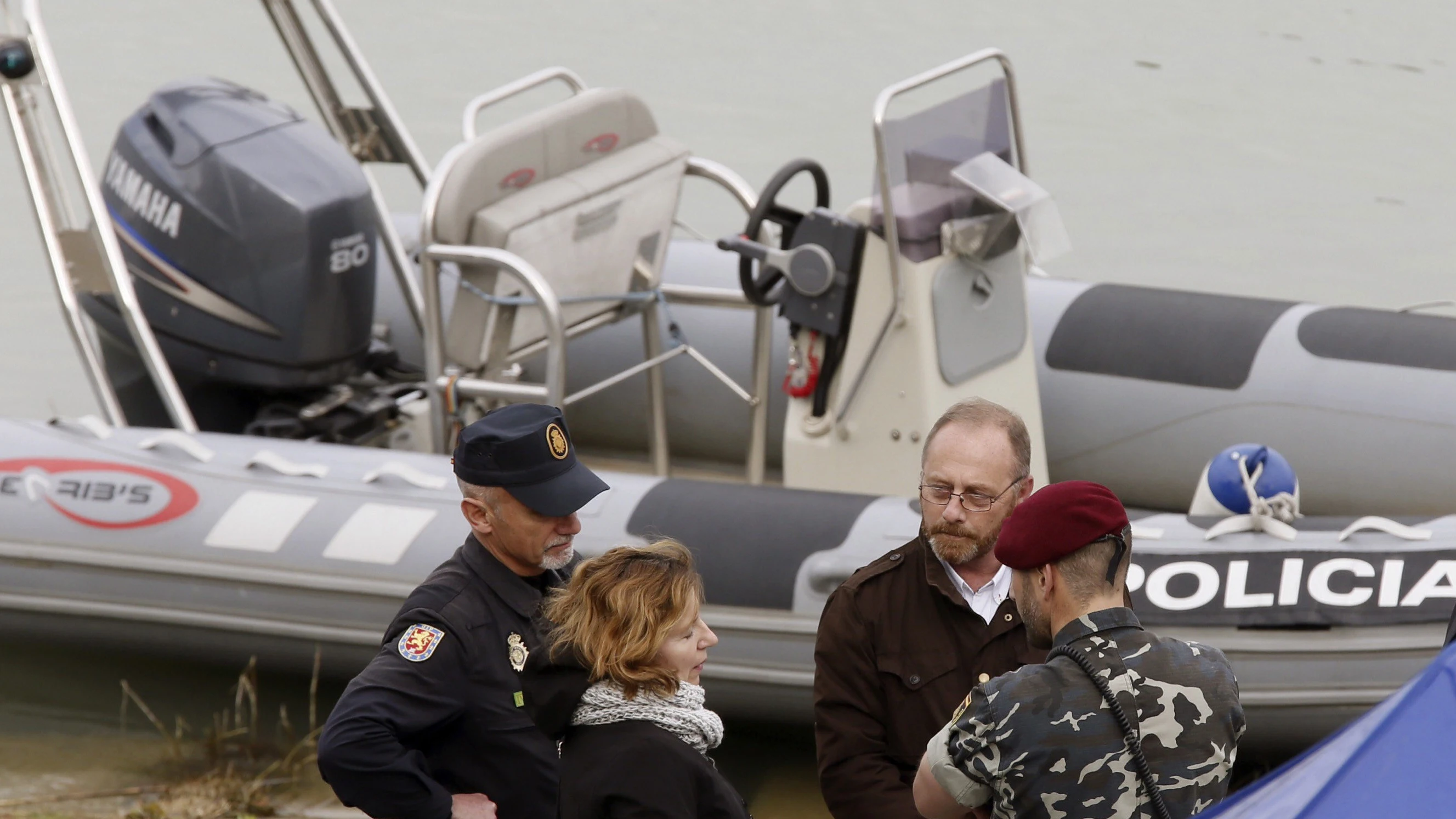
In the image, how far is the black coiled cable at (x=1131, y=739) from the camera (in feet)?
4.95

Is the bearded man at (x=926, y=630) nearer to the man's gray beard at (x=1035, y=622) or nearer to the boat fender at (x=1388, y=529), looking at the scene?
the man's gray beard at (x=1035, y=622)

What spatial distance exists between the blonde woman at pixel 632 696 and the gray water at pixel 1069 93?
20.1ft

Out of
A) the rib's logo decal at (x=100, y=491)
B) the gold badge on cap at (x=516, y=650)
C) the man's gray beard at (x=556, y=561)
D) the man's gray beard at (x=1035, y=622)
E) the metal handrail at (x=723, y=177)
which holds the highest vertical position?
the man's gray beard at (x=1035, y=622)

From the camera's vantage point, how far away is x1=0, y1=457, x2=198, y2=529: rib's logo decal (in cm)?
371

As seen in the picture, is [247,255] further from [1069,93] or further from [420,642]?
[1069,93]

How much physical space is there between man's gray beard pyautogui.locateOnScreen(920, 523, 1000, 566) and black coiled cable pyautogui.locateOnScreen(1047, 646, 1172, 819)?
0.48 meters

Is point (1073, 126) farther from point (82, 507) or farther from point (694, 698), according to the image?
point (694, 698)

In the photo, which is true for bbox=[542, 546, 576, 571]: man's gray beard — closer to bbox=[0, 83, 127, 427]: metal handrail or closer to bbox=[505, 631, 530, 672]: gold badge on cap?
bbox=[505, 631, 530, 672]: gold badge on cap

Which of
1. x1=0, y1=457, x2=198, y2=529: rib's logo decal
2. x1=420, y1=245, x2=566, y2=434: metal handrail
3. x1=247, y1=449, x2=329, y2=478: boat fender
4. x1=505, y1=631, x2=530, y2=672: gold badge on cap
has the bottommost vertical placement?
x1=0, y1=457, x2=198, y2=529: rib's logo decal

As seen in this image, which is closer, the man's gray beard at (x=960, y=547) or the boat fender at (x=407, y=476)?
the man's gray beard at (x=960, y=547)

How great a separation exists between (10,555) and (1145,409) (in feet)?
8.94

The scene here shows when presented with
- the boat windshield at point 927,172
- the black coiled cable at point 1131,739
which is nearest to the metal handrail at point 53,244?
the boat windshield at point 927,172

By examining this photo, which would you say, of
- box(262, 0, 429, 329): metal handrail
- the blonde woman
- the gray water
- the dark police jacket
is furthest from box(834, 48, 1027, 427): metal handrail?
the gray water

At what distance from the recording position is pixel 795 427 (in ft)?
13.1
